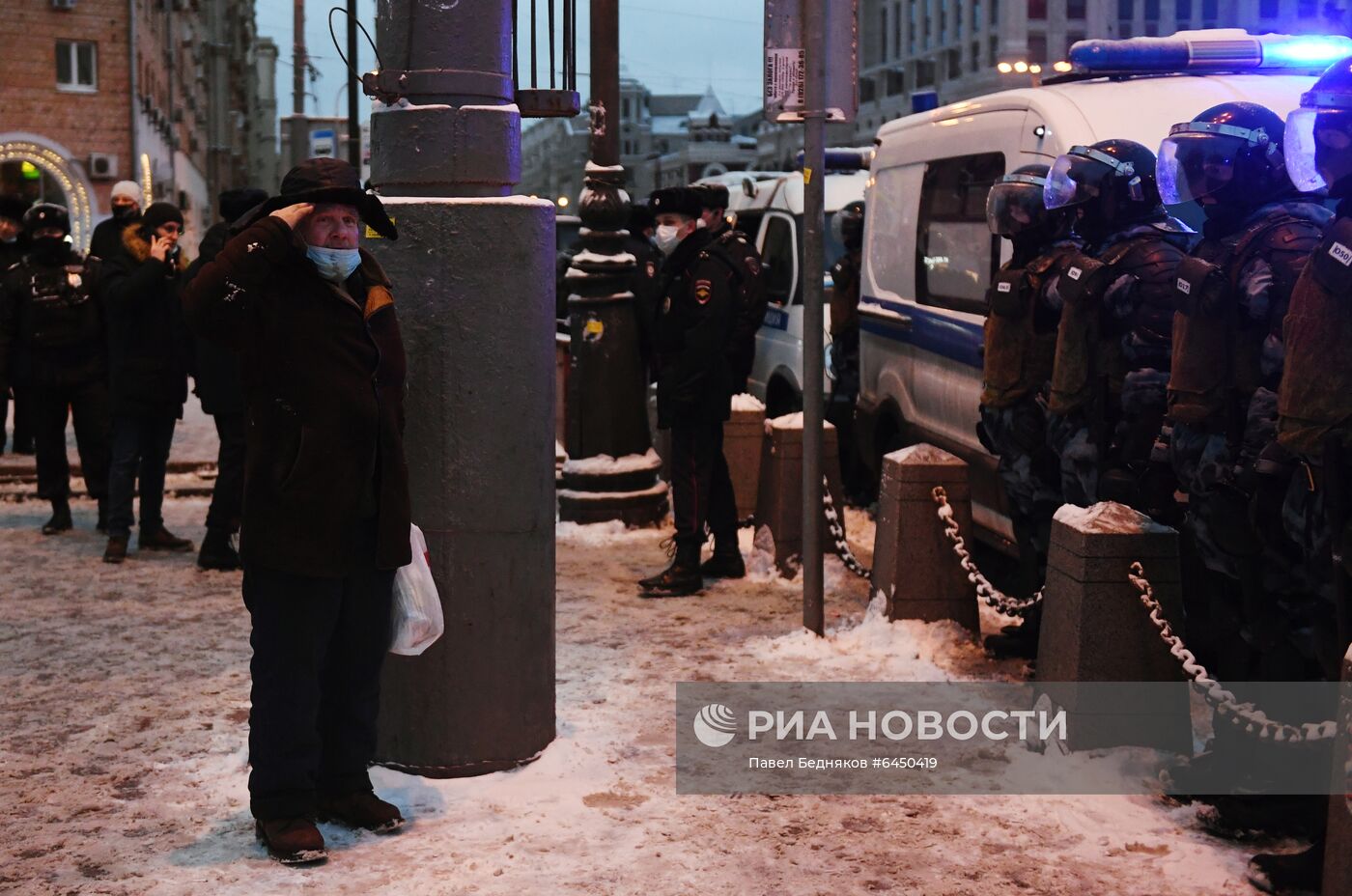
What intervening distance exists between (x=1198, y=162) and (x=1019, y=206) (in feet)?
5.08

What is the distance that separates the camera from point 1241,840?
15.8 feet

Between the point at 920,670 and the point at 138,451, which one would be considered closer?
the point at 920,670

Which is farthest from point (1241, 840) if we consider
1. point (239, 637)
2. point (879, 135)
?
point (879, 135)

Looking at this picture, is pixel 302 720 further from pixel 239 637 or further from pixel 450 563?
pixel 239 637

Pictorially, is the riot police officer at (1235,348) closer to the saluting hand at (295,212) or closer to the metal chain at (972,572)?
the metal chain at (972,572)

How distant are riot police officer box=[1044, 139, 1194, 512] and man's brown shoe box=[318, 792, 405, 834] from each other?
301 centimetres

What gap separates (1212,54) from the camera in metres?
8.06

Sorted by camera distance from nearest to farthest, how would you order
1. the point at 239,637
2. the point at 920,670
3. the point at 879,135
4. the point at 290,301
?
the point at 290,301 → the point at 920,670 → the point at 239,637 → the point at 879,135

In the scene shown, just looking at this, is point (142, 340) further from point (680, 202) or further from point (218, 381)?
point (680, 202)

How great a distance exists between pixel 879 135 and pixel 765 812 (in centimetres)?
634

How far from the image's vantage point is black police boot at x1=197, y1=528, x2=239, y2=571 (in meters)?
9.09

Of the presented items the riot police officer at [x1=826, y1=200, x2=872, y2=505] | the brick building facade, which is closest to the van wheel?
the riot police officer at [x1=826, y1=200, x2=872, y2=505]

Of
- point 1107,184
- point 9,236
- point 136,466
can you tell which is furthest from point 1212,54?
point 9,236

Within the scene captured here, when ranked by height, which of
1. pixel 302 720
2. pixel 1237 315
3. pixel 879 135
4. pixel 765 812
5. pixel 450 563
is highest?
pixel 879 135
